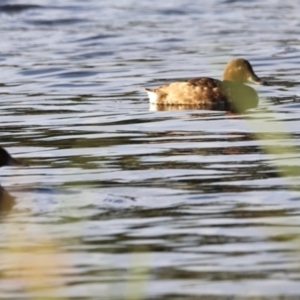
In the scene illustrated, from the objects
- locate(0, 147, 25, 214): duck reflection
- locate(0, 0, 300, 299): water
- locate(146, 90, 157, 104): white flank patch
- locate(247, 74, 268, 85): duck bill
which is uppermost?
locate(0, 147, 25, 214): duck reflection

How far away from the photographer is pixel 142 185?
30.9ft

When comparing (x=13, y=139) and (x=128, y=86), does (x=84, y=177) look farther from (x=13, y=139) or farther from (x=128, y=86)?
(x=128, y=86)

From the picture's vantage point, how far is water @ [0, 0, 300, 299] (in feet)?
21.9

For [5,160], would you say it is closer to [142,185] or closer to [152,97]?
[142,185]

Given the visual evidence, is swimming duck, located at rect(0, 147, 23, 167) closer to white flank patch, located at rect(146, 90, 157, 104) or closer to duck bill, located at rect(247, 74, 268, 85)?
white flank patch, located at rect(146, 90, 157, 104)

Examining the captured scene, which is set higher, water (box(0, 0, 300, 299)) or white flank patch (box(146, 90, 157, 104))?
water (box(0, 0, 300, 299))

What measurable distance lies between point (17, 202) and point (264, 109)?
20.9 feet

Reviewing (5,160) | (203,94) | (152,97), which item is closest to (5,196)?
(5,160)

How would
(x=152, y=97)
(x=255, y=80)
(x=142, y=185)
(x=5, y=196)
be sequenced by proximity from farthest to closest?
(x=255, y=80), (x=152, y=97), (x=142, y=185), (x=5, y=196)

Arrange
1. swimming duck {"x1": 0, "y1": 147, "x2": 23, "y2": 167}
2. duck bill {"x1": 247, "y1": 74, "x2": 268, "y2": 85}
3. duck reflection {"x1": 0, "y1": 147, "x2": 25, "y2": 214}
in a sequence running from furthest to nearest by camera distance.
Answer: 1. duck bill {"x1": 247, "y1": 74, "x2": 268, "y2": 85}
2. swimming duck {"x1": 0, "y1": 147, "x2": 23, "y2": 167}
3. duck reflection {"x1": 0, "y1": 147, "x2": 25, "y2": 214}

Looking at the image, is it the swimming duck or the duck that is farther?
the duck

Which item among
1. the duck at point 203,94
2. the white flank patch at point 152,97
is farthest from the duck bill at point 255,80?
the white flank patch at point 152,97

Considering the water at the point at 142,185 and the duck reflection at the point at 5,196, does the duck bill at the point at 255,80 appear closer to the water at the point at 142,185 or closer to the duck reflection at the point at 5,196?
the water at the point at 142,185

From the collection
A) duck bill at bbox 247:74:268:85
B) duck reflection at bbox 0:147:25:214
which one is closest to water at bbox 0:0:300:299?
duck reflection at bbox 0:147:25:214
